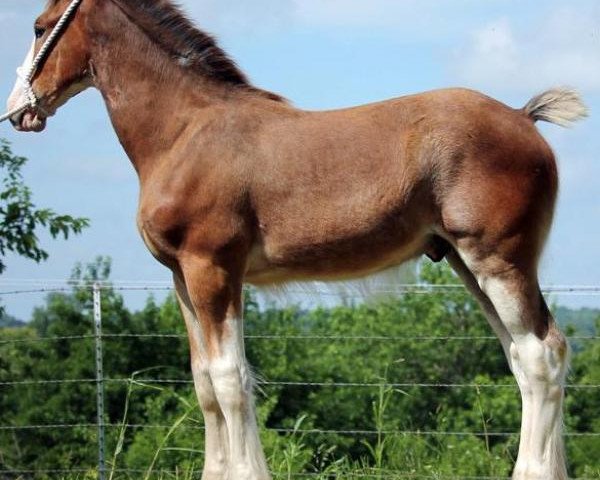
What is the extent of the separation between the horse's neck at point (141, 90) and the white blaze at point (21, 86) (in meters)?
0.34

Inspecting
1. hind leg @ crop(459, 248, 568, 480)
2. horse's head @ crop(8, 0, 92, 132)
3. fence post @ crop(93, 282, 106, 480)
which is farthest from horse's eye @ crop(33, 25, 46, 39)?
hind leg @ crop(459, 248, 568, 480)

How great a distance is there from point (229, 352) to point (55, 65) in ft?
5.70

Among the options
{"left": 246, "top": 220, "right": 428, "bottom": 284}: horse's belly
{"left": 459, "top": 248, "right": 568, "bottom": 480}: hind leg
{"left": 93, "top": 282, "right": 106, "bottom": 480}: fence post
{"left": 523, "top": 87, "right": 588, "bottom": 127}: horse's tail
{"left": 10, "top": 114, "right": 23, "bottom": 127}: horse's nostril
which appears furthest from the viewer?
{"left": 93, "top": 282, "right": 106, "bottom": 480}: fence post

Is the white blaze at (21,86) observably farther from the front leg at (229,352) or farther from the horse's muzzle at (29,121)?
the front leg at (229,352)

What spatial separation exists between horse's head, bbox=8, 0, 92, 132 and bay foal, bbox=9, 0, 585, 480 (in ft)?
1.68

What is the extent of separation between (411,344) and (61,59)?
3678cm

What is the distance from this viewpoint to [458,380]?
41.7 m

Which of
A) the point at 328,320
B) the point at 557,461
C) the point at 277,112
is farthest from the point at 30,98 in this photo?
the point at 328,320

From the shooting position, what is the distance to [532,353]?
542cm

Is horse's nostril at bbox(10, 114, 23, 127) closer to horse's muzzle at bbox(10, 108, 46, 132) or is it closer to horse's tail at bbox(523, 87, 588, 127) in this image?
horse's muzzle at bbox(10, 108, 46, 132)

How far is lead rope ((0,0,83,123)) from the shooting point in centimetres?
588

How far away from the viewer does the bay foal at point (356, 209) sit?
545 centimetres

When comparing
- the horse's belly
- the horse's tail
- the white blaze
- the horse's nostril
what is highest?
the white blaze

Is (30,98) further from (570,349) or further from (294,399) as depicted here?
(294,399)
